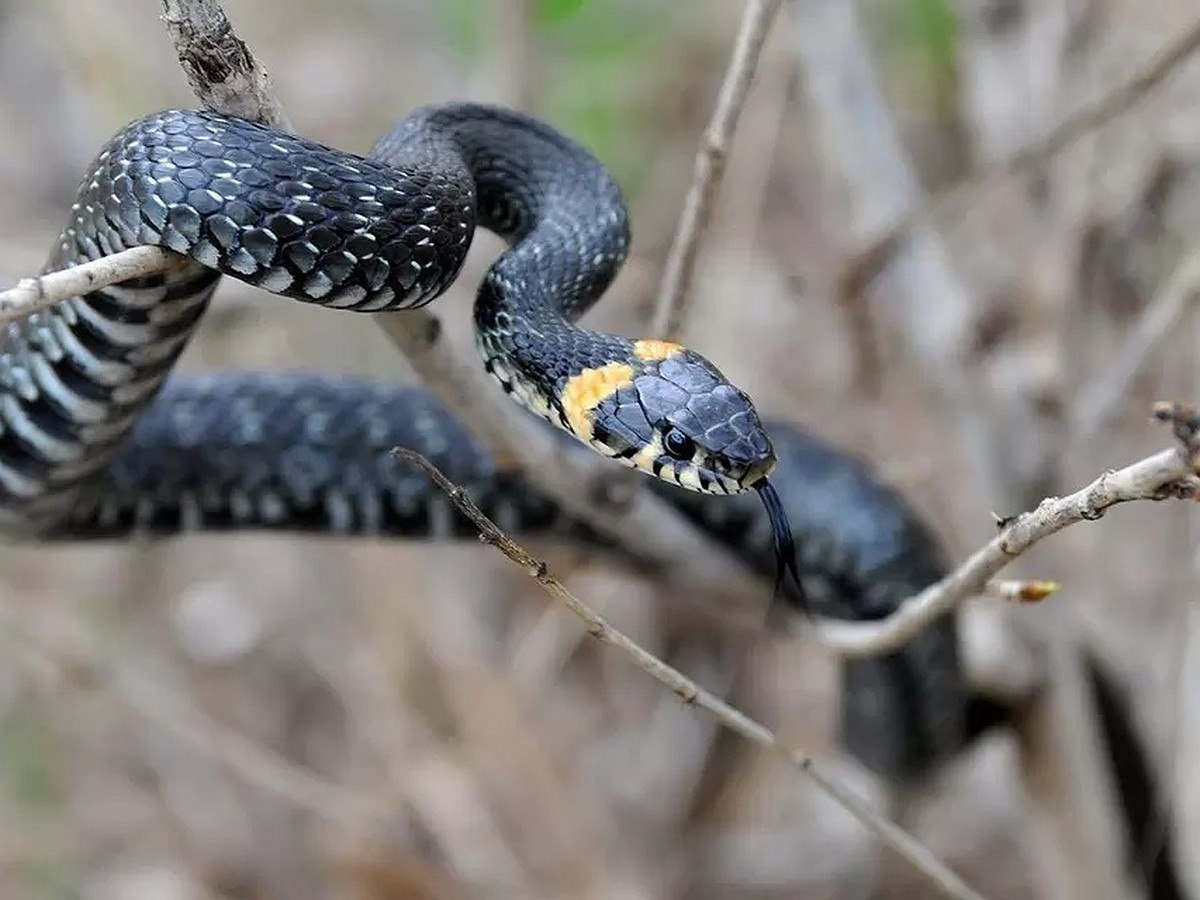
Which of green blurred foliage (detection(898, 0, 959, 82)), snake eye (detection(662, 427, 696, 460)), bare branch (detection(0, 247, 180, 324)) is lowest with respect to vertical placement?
green blurred foliage (detection(898, 0, 959, 82))

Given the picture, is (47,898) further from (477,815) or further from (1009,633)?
(1009,633)

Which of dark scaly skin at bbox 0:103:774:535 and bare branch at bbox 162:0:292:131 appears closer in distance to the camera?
bare branch at bbox 162:0:292:131

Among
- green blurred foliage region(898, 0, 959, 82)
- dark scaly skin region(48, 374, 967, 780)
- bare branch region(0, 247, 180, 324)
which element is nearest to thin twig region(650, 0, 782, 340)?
dark scaly skin region(48, 374, 967, 780)

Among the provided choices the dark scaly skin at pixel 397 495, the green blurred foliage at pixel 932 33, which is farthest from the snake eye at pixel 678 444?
the green blurred foliage at pixel 932 33

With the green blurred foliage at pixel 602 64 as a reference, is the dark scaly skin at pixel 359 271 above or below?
above

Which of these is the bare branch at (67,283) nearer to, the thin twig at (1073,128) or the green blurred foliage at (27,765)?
the thin twig at (1073,128)

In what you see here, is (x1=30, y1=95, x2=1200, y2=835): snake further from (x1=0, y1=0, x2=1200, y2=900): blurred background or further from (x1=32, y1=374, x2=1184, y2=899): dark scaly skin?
(x1=0, y1=0, x2=1200, y2=900): blurred background

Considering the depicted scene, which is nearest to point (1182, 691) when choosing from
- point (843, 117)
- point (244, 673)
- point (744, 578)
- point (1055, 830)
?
point (1055, 830)
